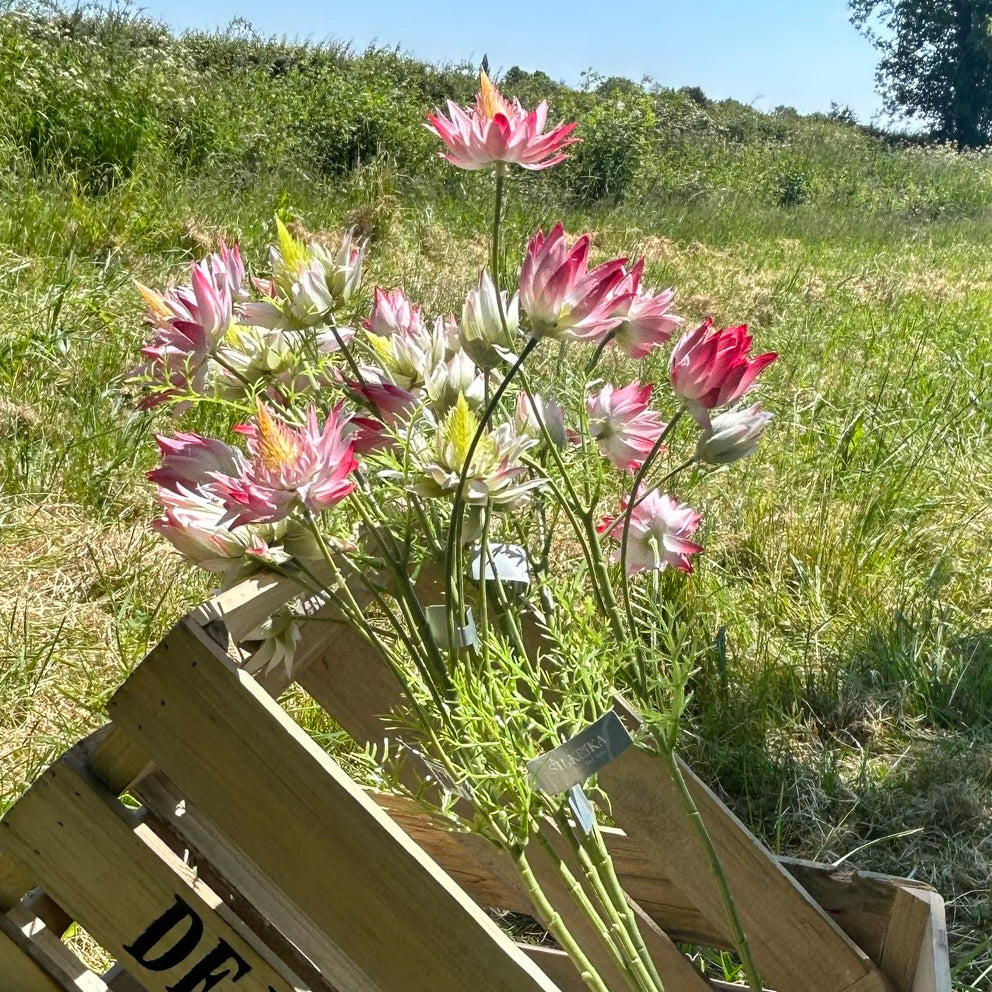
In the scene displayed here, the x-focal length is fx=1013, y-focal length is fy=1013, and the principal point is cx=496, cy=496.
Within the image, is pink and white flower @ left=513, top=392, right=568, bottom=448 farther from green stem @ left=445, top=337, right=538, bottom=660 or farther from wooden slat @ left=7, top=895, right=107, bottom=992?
wooden slat @ left=7, top=895, right=107, bottom=992

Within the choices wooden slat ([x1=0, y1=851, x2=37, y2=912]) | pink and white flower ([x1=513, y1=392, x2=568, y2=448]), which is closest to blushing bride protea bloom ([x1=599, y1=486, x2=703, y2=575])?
pink and white flower ([x1=513, y1=392, x2=568, y2=448])

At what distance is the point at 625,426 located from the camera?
91 centimetres

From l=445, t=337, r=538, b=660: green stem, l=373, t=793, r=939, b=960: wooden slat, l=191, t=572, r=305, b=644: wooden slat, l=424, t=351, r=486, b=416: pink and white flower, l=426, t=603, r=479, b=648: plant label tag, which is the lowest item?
l=373, t=793, r=939, b=960: wooden slat

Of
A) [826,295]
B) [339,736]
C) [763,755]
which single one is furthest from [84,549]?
[826,295]

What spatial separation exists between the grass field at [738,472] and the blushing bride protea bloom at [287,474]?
3.97 feet

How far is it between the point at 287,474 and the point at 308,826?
0.92 ft

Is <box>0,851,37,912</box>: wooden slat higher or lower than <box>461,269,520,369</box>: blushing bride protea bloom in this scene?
lower

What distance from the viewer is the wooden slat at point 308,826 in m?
0.75

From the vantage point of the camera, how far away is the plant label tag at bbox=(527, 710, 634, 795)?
772 mm

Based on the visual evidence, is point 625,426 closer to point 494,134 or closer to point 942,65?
point 494,134

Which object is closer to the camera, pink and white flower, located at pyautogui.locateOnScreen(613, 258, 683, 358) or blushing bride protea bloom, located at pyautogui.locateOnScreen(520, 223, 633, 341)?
blushing bride protea bloom, located at pyautogui.locateOnScreen(520, 223, 633, 341)

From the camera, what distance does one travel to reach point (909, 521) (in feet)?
9.75

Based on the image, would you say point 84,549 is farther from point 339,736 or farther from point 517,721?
point 517,721

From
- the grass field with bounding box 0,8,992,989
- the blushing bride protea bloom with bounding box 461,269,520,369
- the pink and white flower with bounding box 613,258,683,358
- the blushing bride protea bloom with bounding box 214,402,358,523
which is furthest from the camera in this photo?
the grass field with bounding box 0,8,992,989
